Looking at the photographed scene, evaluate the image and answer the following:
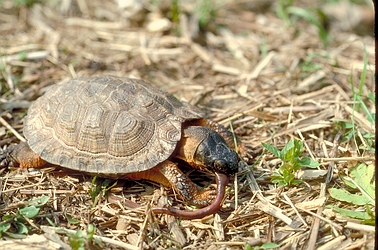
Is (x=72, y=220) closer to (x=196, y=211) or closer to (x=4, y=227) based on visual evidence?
(x=4, y=227)

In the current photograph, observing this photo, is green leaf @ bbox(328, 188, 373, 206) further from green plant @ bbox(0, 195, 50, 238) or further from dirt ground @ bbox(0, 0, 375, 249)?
green plant @ bbox(0, 195, 50, 238)

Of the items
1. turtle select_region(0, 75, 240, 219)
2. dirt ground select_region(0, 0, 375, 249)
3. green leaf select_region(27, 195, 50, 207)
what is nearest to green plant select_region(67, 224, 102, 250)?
dirt ground select_region(0, 0, 375, 249)

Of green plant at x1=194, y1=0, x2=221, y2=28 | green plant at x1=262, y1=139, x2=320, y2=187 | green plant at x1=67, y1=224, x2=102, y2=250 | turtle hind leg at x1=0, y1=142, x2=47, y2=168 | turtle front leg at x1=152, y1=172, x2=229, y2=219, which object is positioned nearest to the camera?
green plant at x1=67, y1=224, x2=102, y2=250

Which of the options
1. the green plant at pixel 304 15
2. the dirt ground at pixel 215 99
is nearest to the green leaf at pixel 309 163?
the dirt ground at pixel 215 99

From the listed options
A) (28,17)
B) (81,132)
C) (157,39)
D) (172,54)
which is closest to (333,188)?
(81,132)

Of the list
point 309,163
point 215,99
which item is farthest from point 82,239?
point 215,99

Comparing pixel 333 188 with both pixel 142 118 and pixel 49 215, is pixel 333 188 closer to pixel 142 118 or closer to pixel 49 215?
pixel 142 118

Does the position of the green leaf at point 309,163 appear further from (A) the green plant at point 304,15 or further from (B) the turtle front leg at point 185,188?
(A) the green plant at point 304,15
